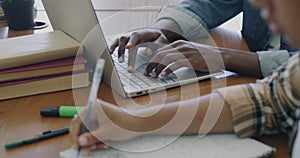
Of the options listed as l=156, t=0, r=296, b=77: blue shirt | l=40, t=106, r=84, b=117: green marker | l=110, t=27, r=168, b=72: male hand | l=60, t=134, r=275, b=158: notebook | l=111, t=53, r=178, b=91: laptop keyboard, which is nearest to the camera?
l=60, t=134, r=275, b=158: notebook

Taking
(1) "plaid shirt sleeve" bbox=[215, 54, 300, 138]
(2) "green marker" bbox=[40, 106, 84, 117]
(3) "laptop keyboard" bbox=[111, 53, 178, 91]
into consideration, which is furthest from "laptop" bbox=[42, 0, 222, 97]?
(1) "plaid shirt sleeve" bbox=[215, 54, 300, 138]

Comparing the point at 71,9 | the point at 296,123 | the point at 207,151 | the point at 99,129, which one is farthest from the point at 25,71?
the point at 296,123

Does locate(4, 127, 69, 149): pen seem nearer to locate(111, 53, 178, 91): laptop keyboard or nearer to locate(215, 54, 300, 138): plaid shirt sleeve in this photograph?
locate(111, 53, 178, 91): laptop keyboard

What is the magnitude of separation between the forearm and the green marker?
41 centimetres

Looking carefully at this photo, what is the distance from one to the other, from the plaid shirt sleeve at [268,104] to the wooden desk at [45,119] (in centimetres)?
3

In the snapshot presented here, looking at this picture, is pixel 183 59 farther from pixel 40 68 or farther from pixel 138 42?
pixel 40 68

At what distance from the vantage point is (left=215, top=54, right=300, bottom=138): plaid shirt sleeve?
0.70 meters

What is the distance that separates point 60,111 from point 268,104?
0.40 metres

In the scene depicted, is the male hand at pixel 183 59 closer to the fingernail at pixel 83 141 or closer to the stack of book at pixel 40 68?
the stack of book at pixel 40 68

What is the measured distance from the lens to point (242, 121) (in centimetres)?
73

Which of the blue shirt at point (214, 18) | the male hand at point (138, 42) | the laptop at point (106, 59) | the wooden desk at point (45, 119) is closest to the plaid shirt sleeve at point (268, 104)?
the wooden desk at point (45, 119)

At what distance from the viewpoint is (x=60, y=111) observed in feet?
2.66

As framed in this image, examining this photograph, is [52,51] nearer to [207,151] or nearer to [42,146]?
[42,146]

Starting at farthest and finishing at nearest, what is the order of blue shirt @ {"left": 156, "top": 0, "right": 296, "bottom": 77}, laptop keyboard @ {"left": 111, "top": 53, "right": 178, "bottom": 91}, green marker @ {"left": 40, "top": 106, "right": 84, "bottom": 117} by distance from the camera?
blue shirt @ {"left": 156, "top": 0, "right": 296, "bottom": 77} < laptop keyboard @ {"left": 111, "top": 53, "right": 178, "bottom": 91} < green marker @ {"left": 40, "top": 106, "right": 84, "bottom": 117}
